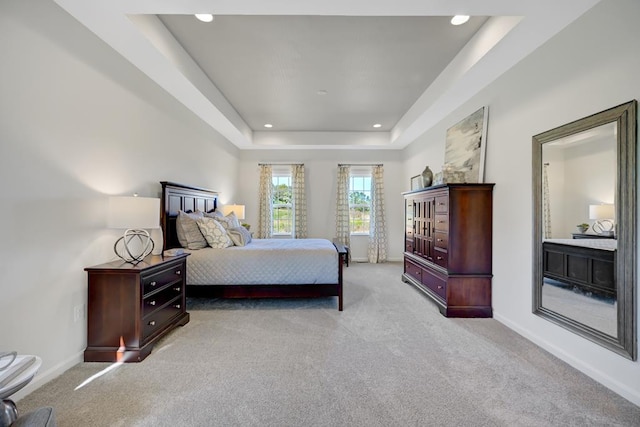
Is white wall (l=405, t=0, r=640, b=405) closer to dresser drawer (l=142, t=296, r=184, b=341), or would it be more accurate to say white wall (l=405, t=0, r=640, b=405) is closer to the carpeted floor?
the carpeted floor

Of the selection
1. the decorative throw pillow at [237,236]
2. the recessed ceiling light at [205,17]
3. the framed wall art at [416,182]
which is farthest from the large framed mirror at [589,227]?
the decorative throw pillow at [237,236]

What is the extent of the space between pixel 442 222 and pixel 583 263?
1.32 m

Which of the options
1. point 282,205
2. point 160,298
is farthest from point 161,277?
point 282,205

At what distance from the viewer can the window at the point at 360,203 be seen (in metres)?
6.36

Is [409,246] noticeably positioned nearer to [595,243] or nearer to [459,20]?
[595,243]

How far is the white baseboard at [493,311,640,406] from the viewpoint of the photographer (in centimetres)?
167

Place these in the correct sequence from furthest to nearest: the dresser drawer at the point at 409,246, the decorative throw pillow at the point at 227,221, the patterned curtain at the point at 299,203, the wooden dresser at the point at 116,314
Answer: the patterned curtain at the point at 299,203 < the dresser drawer at the point at 409,246 < the decorative throw pillow at the point at 227,221 < the wooden dresser at the point at 116,314

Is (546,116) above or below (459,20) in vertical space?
below

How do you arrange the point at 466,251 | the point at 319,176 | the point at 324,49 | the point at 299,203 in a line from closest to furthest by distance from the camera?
the point at 324,49
the point at 466,251
the point at 299,203
the point at 319,176

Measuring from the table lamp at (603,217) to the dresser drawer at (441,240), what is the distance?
1.27 metres

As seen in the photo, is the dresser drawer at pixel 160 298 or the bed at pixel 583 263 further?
the dresser drawer at pixel 160 298

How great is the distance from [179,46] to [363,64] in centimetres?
198

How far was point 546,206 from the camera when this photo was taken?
7.64 ft

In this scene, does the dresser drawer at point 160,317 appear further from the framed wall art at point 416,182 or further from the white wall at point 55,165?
the framed wall art at point 416,182
